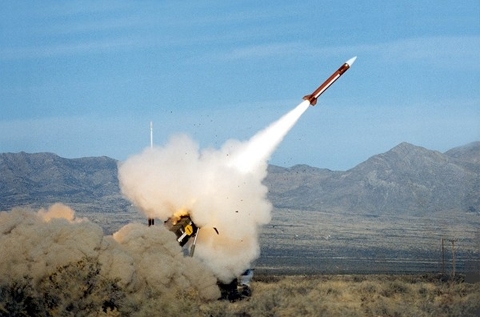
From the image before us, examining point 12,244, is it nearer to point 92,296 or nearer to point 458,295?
point 92,296

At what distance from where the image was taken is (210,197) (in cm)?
4072

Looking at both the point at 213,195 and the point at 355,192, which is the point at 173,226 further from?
the point at 355,192

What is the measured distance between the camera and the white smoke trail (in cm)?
4031

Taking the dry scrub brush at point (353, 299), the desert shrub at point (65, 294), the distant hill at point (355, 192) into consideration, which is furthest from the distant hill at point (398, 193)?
the desert shrub at point (65, 294)

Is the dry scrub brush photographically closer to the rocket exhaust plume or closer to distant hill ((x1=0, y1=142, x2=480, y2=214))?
the rocket exhaust plume

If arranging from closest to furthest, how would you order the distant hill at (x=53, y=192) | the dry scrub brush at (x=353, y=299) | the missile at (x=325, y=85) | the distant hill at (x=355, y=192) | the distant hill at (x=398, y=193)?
the dry scrub brush at (x=353, y=299) < the missile at (x=325, y=85) < the distant hill at (x=53, y=192) < the distant hill at (x=355, y=192) < the distant hill at (x=398, y=193)

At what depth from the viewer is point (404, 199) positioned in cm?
18012

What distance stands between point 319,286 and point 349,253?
54.7 metres

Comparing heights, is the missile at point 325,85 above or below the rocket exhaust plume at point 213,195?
above

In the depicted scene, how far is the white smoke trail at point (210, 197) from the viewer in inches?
1587

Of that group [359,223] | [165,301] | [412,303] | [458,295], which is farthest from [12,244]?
[359,223]

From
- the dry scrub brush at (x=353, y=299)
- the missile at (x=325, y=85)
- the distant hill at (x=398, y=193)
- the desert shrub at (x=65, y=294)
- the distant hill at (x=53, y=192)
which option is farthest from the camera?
the distant hill at (x=398, y=193)

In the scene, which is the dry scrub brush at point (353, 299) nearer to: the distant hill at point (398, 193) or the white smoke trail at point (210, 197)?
the white smoke trail at point (210, 197)

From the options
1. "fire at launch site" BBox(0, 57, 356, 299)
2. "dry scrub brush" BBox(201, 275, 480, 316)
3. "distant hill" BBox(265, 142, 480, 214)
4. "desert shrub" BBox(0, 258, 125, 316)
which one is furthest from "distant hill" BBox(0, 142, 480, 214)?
"desert shrub" BBox(0, 258, 125, 316)
